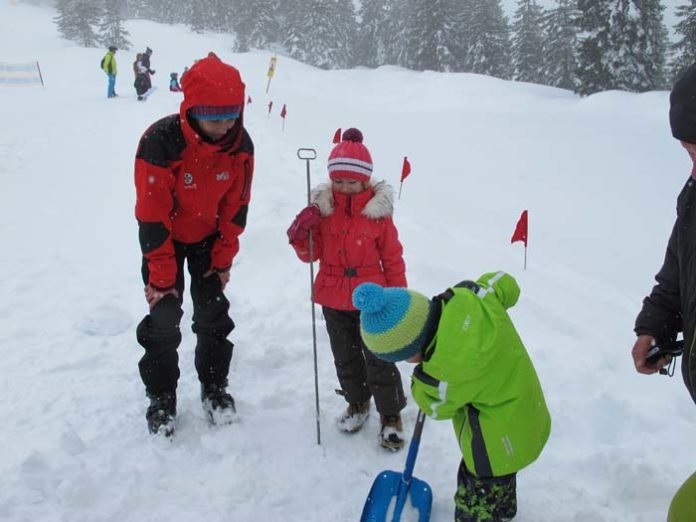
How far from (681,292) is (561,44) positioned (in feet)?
141

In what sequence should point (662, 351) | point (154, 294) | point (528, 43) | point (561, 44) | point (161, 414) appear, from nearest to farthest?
point (662, 351) < point (154, 294) < point (161, 414) < point (561, 44) < point (528, 43)

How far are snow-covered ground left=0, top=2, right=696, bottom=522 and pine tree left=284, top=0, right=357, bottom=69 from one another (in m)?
41.2

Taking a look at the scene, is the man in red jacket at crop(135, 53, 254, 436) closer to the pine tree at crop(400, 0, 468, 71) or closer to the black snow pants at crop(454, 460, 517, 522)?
the black snow pants at crop(454, 460, 517, 522)

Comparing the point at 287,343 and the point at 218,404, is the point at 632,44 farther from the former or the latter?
the point at 218,404

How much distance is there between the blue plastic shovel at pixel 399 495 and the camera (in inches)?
108

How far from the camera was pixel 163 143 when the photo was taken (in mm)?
2824

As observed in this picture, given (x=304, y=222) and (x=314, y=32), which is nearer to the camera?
(x=304, y=222)

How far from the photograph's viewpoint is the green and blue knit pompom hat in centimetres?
220

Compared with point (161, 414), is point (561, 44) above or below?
above

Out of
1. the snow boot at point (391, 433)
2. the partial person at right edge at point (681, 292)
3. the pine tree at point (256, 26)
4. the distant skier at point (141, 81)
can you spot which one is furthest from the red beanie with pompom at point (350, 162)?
the pine tree at point (256, 26)

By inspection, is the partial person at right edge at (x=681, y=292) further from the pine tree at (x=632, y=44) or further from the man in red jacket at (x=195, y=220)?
the pine tree at (x=632, y=44)

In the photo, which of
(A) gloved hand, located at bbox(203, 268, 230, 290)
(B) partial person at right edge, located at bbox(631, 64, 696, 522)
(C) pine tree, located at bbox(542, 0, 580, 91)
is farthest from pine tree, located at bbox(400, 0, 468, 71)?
(B) partial person at right edge, located at bbox(631, 64, 696, 522)

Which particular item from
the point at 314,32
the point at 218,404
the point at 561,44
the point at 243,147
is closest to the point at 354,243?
the point at 243,147

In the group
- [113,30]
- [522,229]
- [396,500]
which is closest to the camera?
[396,500]
